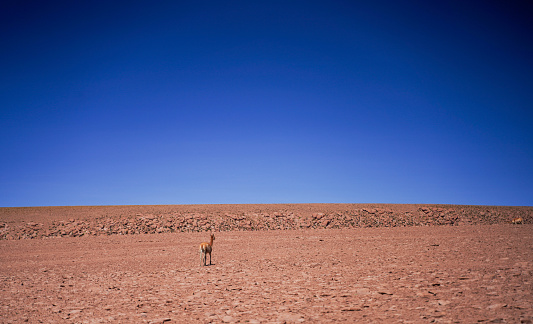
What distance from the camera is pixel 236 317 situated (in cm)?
706

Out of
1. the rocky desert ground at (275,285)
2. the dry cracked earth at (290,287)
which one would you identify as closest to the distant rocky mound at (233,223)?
the rocky desert ground at (275,285)

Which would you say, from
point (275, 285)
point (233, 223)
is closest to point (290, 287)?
point (275, 285)

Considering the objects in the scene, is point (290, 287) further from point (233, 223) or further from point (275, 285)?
point (233, 223)

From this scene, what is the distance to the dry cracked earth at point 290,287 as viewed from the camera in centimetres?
670

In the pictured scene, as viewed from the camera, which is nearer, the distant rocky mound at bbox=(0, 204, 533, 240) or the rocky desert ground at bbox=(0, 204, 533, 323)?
the rocky desert ground at bbox=(0, 204, 533, 323)

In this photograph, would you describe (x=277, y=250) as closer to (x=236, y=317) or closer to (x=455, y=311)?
(x=236, y=317)

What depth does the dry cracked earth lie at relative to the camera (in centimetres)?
670

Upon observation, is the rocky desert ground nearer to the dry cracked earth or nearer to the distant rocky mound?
the dry cracked earth

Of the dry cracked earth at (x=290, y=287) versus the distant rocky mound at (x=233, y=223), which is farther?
the distant rocky mound at (x=233, y=223)

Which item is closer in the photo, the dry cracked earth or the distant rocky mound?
the dry cracked earth

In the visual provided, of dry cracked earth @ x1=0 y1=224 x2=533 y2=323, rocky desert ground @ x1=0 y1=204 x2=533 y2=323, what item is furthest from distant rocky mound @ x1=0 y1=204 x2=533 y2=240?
dry cracked earth @ x1=0 y1=224 x2=533 y2=323

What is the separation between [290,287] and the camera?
9266 millimetres

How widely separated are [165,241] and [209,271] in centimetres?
1243

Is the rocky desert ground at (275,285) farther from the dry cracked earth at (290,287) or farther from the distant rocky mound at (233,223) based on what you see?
the distant rocky mound at (233,223)
